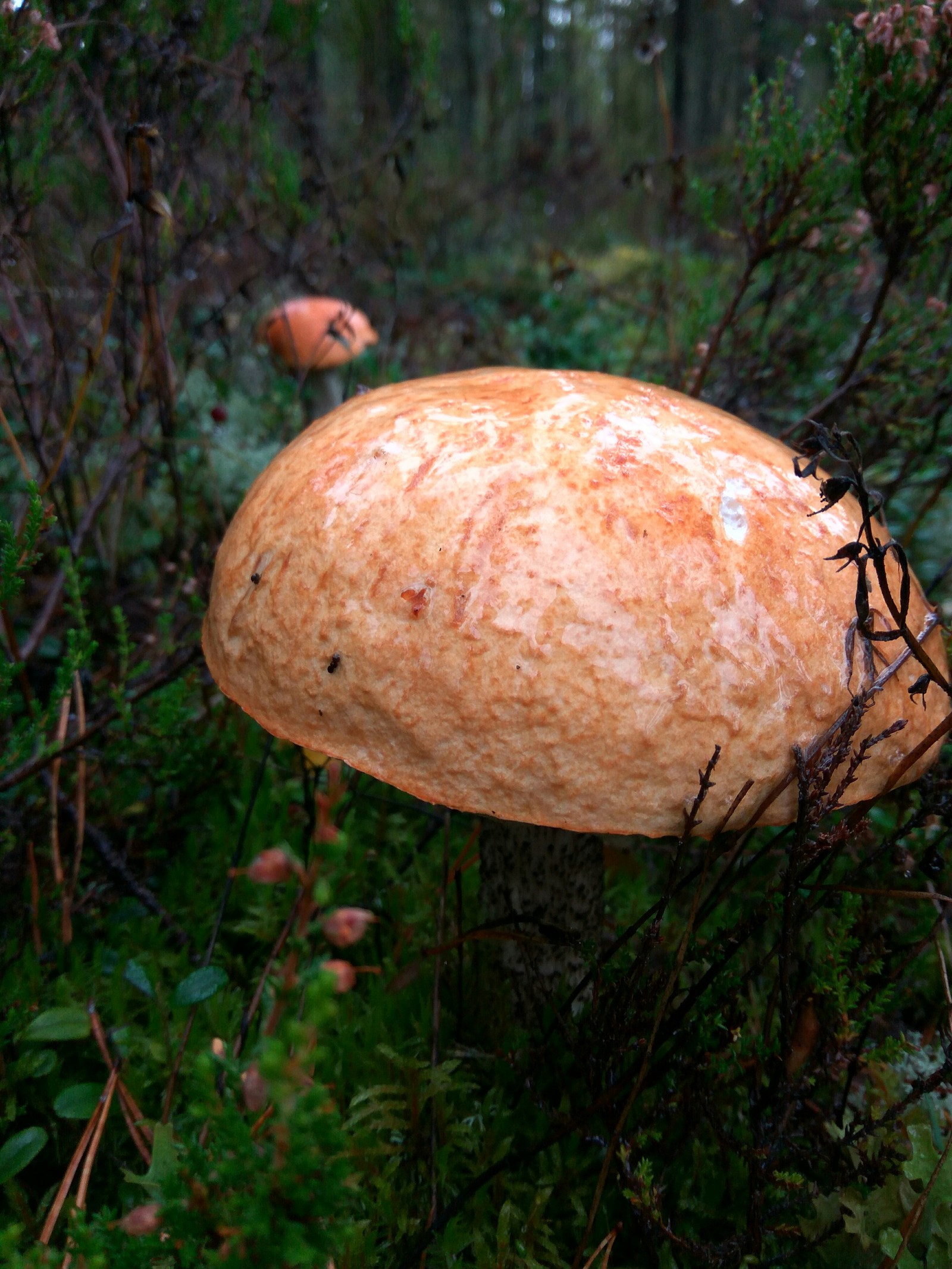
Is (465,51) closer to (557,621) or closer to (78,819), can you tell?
(78,819)

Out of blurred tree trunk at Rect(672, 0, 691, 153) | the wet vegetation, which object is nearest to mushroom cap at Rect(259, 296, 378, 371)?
the wet vegetation

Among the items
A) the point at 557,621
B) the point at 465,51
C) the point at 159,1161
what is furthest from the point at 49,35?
the point at 465,51

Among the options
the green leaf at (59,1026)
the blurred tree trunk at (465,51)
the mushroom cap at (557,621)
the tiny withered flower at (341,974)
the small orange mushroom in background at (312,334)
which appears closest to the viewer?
the tiny withered flower at (341,974)

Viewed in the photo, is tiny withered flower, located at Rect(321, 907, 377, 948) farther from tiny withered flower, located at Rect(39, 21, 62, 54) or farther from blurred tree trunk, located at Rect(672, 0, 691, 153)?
blurred tree trunk, located at Rect(672, 0, 691, 153)

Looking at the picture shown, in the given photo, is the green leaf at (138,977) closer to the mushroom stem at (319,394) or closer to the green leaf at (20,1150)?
the green leaf at (20,1150)

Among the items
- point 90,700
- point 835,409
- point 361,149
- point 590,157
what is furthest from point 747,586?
point 590,157

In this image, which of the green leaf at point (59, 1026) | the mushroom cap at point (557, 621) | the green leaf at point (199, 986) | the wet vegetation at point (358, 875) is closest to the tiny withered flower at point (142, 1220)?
the wet vegetation at point (358, 875)
